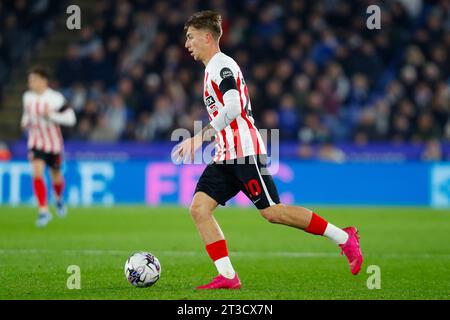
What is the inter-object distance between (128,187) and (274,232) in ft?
20.6

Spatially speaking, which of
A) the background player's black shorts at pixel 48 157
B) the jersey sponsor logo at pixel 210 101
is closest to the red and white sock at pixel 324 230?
the jersey sponsor logo at pixel 210 101

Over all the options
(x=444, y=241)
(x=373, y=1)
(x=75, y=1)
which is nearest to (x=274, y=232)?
(x=444, y=241)

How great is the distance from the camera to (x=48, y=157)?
1507 cm

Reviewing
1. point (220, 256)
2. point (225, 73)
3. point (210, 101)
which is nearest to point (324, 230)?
point (220, 256)

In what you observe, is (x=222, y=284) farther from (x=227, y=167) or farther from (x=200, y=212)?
(x=227, y=167)

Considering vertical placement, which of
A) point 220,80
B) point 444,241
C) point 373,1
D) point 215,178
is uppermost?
point 373,1

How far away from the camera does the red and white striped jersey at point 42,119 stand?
15055 mm

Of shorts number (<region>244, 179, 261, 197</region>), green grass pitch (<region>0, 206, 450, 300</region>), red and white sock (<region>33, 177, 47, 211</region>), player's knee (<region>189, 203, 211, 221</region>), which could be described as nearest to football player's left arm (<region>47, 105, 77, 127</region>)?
red and white sock (<region>33, 177, 47, 211</region>)

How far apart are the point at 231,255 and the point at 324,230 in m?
2.89

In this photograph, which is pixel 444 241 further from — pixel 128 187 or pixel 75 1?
pixel 75 1

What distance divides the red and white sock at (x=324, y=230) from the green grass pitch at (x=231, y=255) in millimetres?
413

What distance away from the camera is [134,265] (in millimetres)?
7527

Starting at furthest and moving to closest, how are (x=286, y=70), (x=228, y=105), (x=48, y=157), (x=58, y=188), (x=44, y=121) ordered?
(x=286, y=70)
(x=58, y=188)
(x=44, y=121)
(x=48, y=157)
(x=228, y=105)

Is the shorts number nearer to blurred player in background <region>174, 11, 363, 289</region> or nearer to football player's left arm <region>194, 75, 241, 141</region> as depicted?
blurred player in background <region>174, 11, 363, 289</region>
